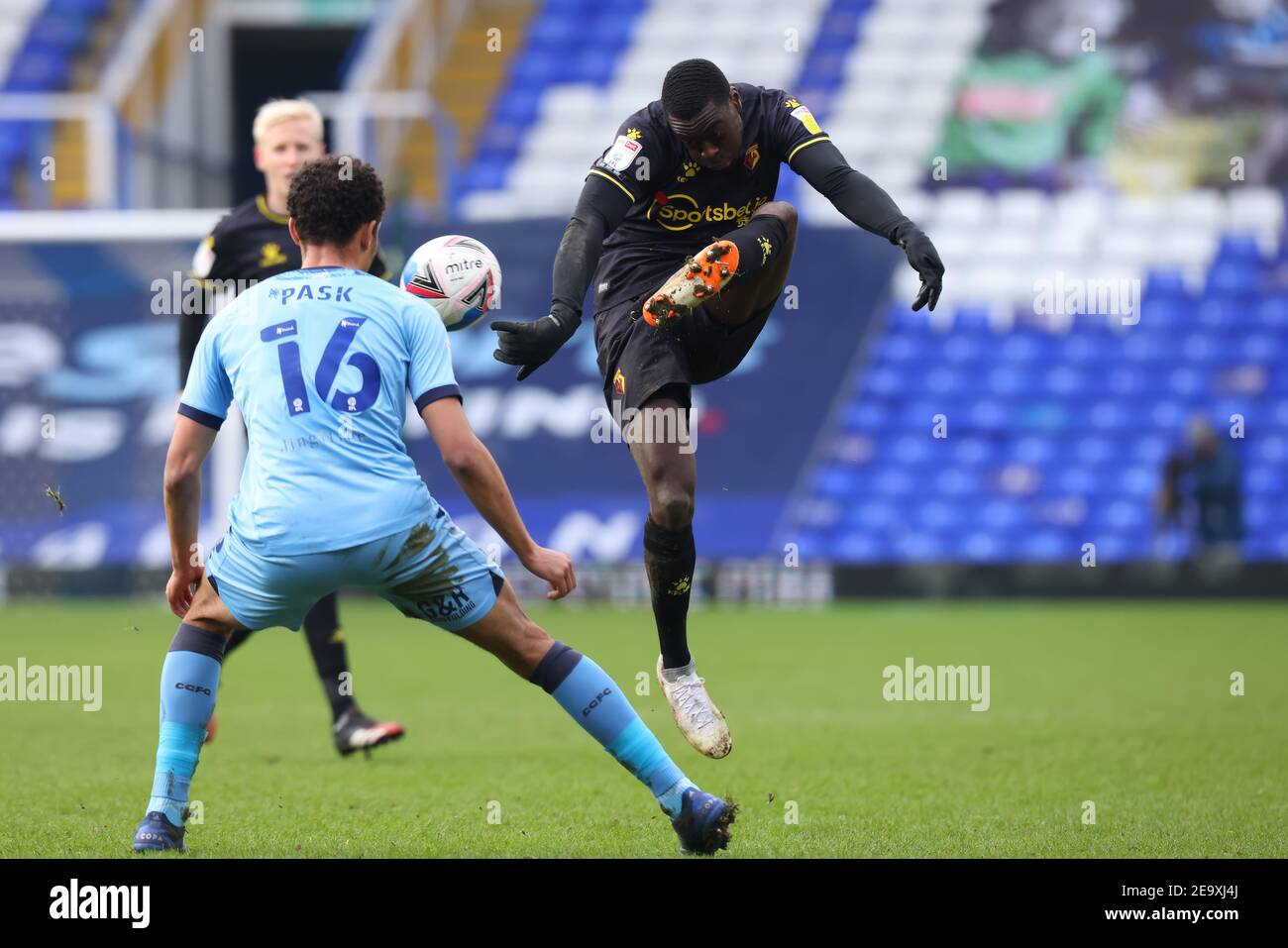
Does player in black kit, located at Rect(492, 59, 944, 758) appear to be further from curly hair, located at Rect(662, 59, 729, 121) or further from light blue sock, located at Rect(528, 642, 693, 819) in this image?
light blue sock, located at Rect(528, 642, 693, 819)

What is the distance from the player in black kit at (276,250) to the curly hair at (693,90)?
226 cm

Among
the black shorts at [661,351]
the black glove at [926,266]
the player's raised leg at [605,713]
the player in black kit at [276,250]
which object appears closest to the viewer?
the player's raised leg at [605,713]

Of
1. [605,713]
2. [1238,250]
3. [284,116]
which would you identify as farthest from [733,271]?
[1238,250]

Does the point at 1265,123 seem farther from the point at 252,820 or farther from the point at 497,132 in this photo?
the point at 252,820

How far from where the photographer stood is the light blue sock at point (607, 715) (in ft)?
16.6

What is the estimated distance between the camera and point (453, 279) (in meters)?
5.82

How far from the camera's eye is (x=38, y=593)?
1706 cm

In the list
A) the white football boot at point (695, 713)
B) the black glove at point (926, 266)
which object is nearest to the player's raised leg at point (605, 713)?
the white football boot at point (695, 713)

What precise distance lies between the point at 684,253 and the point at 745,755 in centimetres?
234

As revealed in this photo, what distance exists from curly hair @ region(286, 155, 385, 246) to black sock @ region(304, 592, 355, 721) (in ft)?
9.77

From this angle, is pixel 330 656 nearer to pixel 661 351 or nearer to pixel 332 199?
pixel 661 351

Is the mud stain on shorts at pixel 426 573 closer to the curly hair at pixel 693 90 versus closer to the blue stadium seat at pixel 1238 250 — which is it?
the curly hair at pixel 693 90
